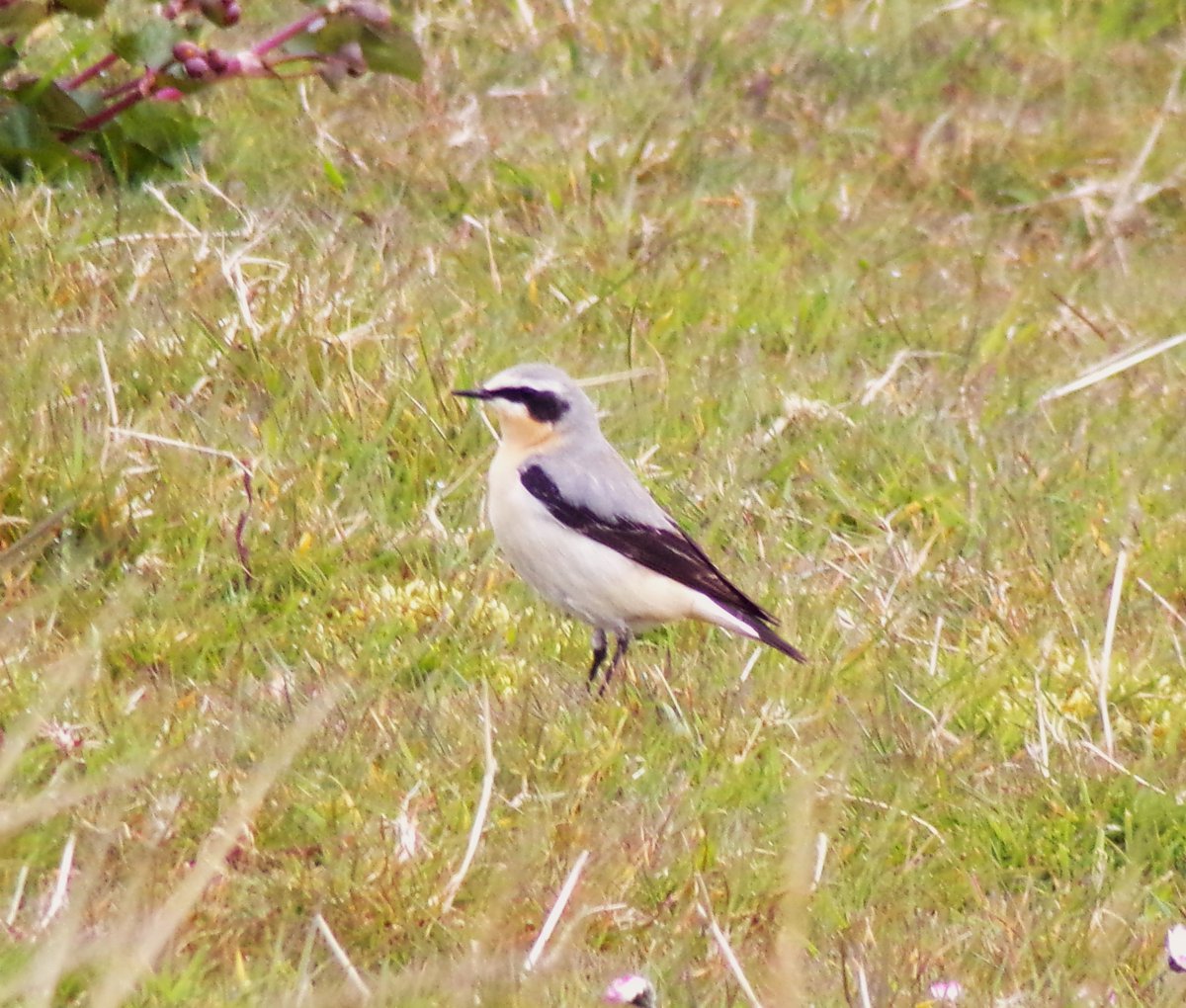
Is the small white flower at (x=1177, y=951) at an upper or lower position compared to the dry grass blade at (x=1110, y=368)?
upper

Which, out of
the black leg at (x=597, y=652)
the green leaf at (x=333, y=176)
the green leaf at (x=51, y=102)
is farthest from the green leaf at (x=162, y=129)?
the black leg at (x=597, y=652)

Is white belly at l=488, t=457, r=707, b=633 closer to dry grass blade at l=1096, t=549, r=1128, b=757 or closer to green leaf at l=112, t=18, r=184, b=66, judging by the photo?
dry grass blade at l=1096, t=549, r=1128, b=757

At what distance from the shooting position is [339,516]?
6.78m

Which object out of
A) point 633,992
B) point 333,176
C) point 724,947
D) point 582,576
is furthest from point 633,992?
point 333,176

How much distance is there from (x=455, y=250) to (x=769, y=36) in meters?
3.16

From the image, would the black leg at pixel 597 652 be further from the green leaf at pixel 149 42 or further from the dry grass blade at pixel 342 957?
the green leaf at pixel 149 42

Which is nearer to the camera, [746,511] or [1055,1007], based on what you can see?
[1055,1007]

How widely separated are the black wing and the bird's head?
0.21 meters

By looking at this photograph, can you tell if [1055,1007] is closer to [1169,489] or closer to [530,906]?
[530,906]

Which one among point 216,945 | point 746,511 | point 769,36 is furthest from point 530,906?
point 769,36

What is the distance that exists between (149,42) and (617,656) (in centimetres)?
326

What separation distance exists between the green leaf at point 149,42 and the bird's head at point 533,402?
84.4 inches

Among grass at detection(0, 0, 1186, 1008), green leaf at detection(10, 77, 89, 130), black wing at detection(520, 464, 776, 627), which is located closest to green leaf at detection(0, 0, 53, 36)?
green leaf at detection(10, 77, 89, 130)

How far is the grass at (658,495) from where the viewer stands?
4688 millimetres
